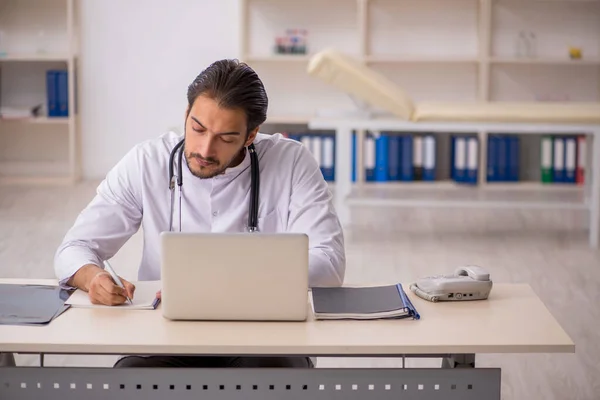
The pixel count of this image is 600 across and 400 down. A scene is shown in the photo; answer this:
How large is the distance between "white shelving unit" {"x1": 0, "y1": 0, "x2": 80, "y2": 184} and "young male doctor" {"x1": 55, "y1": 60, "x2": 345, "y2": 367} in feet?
14.8

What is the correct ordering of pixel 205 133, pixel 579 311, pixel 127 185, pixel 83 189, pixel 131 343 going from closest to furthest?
pixel 131 343 → pixel 205 133 → pixel 127 185 → pixel 579 311 → pixel 83 189

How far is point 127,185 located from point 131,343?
75 centimetres

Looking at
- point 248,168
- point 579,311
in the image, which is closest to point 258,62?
point 579,311

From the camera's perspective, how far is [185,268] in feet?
6.44

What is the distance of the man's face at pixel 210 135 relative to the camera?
7.79 ft

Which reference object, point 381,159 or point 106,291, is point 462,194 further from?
point 106,291

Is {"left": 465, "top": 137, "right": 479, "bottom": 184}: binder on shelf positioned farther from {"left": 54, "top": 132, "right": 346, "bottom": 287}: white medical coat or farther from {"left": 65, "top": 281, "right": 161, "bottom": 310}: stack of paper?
{"left": 65, "top": 281, "right": 161, "bottom": 310}: stack of paper

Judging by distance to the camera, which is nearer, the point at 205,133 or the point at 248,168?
the point at 205,133

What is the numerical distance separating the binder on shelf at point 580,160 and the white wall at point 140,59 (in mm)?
2380

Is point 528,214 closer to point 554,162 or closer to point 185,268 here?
point 554,162

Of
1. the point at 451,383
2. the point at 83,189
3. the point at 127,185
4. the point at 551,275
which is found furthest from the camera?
the point at 83,189

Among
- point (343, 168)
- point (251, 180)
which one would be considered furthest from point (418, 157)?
point (251, 180)

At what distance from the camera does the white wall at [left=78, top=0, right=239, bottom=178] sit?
23.2ft

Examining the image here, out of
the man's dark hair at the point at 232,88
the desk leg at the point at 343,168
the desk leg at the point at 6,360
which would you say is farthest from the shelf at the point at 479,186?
the desk leg at the point at 6,360
